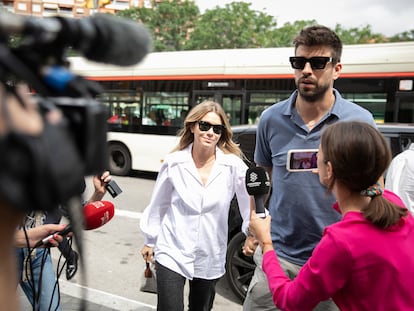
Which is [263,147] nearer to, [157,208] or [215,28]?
[157,208]

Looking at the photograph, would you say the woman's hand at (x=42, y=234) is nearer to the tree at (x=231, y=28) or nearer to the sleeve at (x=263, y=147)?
the sleeve at (x=263, y=147)

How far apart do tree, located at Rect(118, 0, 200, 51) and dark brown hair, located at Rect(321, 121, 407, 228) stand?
2867cm

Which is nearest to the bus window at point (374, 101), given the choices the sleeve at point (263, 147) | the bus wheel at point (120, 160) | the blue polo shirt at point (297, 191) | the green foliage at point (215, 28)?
the bus wheel at point (120, 160)

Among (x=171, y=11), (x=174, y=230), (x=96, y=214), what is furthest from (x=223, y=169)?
(x=171, y=11)

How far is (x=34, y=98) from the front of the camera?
766 mm

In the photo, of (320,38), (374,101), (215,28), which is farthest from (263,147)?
(215,28)

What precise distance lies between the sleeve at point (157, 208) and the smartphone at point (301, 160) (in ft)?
3.12

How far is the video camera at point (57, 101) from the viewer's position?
678 millimetres

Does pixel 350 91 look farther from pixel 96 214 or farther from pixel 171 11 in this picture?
pixel 171 11

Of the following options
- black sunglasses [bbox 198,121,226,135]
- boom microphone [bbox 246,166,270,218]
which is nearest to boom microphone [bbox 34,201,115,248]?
boom microphone [bbox 246,166,270,218]

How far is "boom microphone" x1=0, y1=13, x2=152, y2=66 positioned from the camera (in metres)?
0.75

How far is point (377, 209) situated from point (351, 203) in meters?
0.13

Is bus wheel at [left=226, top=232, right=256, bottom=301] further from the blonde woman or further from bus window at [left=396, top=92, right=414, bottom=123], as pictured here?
bus window at [left=396, top=92, right=414, bottom=123]

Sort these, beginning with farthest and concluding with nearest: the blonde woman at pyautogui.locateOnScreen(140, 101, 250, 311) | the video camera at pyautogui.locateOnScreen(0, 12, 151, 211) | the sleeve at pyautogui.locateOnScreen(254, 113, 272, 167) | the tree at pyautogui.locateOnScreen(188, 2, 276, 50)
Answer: the tree at pyautogui.locateOnScreen(188, 2, 276, 50), the blonde woman at pyautogui.locateOnScreen(140, 101, 250, 311), the sleeve at pyautogui.locateOnScreen(254, 113, 272, 167), the video camera at pyautogui.locateOnScreen(0, 12, 151, 211)
